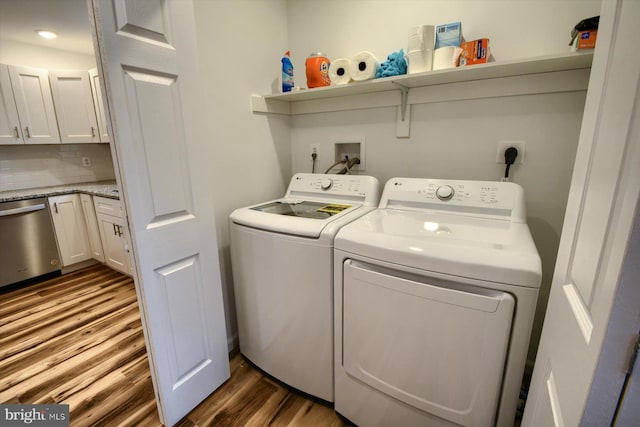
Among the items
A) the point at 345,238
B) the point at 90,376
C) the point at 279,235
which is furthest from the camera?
the point at 90,376

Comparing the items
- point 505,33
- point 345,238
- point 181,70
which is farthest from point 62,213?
point 505,33

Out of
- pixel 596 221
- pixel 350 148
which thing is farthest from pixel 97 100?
pixel 596 221

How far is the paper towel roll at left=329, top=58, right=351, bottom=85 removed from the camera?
1.46m

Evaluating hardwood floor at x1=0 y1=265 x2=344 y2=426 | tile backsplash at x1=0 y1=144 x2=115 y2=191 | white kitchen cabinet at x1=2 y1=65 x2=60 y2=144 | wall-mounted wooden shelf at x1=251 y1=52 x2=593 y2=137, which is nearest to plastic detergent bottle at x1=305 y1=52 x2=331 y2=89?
wall-mounted wooden shelf at x1=251 y1=52 x2=593 y2=137

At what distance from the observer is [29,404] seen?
1.44 m

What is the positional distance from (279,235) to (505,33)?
1.36 metres

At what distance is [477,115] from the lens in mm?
1416

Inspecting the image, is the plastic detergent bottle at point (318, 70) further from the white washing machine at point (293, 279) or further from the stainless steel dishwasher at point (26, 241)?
the stainless steel dishwasher at point (26, 241)

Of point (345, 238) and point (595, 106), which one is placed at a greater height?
point (595, 106)

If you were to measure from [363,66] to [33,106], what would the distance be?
3.25 meters

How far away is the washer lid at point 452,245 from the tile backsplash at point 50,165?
3604mm

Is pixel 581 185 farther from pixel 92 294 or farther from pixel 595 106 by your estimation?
pixel 92 294

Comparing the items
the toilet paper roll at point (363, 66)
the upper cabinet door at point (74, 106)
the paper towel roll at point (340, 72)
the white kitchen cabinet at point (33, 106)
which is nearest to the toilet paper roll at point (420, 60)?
the toilet paper roll at point (363, 66)

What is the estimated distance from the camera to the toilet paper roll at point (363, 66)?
55.0 inches
